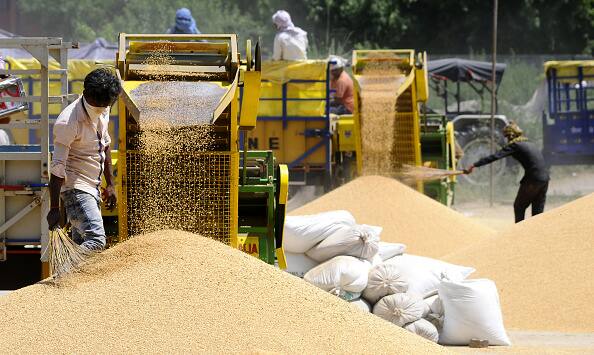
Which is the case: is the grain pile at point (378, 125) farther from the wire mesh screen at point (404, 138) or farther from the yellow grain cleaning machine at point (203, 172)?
the yellow grain cleaning machine at point (203, 172)

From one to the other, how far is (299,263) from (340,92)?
794 cm

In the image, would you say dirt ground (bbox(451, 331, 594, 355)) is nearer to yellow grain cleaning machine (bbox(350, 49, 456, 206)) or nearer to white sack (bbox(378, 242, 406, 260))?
white sack (bbox(378, 242, 406, 260))

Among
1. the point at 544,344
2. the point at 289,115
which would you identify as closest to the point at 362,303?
the point at 544,344

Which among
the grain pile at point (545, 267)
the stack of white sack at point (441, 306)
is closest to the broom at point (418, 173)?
the grain pile at point (545, 267)

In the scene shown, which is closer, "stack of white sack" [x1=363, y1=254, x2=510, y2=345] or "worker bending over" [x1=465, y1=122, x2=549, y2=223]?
"stack of white sack" [x1=363, y1=254, x2=510, y2=345]

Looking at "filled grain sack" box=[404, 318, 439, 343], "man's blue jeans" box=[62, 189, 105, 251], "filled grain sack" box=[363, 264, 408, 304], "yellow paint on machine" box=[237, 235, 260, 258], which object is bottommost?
"filled grain sack" box=[404, 318, 439, 343]

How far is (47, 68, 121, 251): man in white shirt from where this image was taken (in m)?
7.09

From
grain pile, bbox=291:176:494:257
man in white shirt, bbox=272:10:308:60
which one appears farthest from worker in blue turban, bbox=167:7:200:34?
grain pile, bbox=291:176:494:257

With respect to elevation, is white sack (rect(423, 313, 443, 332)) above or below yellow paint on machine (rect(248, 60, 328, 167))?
below

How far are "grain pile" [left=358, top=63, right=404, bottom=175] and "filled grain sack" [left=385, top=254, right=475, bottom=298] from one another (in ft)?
13.8

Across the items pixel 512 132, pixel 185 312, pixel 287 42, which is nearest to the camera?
pixel 185 312

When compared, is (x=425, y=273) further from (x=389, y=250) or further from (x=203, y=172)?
(x=203, y=172)

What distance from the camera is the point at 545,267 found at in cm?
989

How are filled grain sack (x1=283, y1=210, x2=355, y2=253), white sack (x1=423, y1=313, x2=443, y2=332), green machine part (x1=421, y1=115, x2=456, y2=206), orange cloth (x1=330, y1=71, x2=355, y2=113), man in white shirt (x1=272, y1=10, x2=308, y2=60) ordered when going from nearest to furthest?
white sack (x1=423, y1=313, x2=443, y2=332) → filled grain sack (x1=283, y1=210, x2=355, y2=253) → green machine part (x1=421, y1=115, x2=456, y2=206) → man in white shirt (x1=272, y1=10, x2=308, y2=60) → orange cloth (x1=330, y1=71, x2=355, y2=113)
